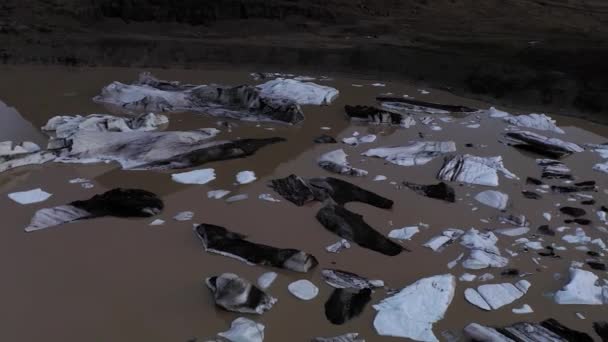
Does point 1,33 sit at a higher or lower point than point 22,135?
higher

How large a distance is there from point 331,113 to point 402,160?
150 cm

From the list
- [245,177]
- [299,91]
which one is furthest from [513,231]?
[299,91]

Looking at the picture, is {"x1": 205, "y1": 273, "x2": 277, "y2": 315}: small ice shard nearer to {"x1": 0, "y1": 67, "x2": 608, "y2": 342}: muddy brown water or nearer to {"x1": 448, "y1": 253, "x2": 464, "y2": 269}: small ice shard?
{"x1": 0, "y1": 67, "x2": 608, "y2": 342}: muddy brown water

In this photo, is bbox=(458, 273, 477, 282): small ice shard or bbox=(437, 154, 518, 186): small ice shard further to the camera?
bbox=(437, 154, 518, 186): small ice shard

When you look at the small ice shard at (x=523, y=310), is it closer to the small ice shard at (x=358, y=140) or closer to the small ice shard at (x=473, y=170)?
the small ice shard at (x=473, y=170)

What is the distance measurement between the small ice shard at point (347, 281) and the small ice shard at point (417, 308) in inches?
5.8

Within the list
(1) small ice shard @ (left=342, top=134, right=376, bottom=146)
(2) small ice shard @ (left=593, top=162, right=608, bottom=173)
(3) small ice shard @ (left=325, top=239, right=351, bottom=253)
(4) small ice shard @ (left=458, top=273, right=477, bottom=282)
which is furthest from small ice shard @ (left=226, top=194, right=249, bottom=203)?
(2) small ice shard @ (left=593, top=162, right=608, bottom=173)

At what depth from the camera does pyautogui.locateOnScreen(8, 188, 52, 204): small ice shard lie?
4.02 m

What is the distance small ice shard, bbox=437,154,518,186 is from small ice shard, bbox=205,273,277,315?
84.1 inches

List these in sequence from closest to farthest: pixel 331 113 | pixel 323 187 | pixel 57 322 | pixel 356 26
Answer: pixel 57 322
pixel 323 187
pixel 331 113
pixel 356 26

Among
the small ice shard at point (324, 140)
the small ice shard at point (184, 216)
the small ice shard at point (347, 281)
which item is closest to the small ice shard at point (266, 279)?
the small ice shard at point (347, 281)

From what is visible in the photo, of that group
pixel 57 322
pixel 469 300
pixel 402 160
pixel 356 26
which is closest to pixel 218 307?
pixel 57 322

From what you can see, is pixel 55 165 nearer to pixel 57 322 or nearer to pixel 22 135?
pixel 22 135

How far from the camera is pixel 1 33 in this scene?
340 inches
